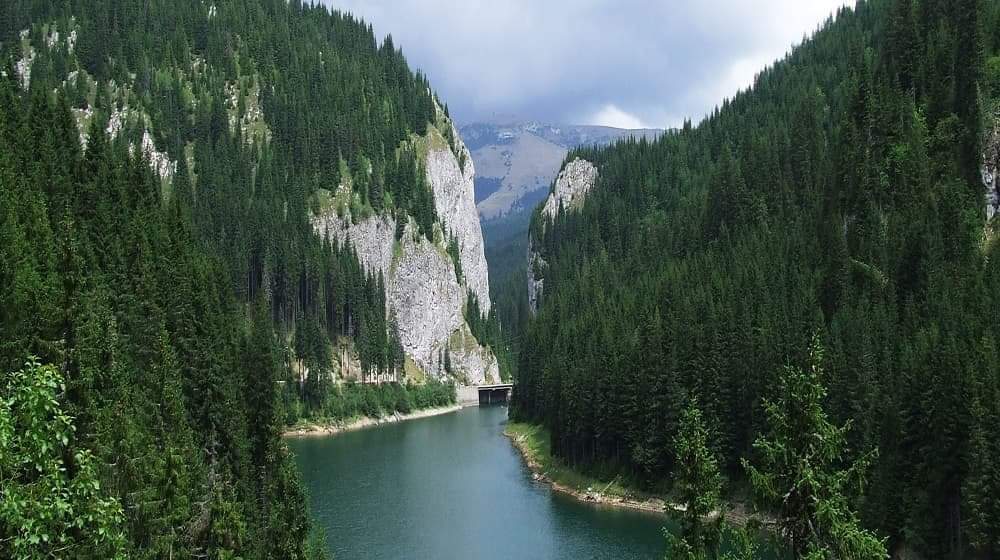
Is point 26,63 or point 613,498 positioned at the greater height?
point 26,63

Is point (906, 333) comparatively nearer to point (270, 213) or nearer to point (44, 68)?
point (270, 213)

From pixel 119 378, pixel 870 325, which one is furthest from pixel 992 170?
pixel 119 378

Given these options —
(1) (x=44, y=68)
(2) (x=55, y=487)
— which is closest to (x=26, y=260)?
(2) (x=55, y=487)

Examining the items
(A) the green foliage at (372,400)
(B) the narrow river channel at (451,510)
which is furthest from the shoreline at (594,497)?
(A) the green foliage at (372,400)

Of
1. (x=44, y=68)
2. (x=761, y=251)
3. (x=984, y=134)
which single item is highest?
(x=44, y=68)

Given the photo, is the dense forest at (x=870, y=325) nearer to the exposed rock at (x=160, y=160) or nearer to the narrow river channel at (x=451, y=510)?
the narrow river channel at (x=451, y=510)

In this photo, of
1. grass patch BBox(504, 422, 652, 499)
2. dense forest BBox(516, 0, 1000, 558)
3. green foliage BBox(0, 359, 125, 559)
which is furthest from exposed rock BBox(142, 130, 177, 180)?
green foliage BBox(0, 359, 125, 559)

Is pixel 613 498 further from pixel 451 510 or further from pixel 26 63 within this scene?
pixel 26 63
